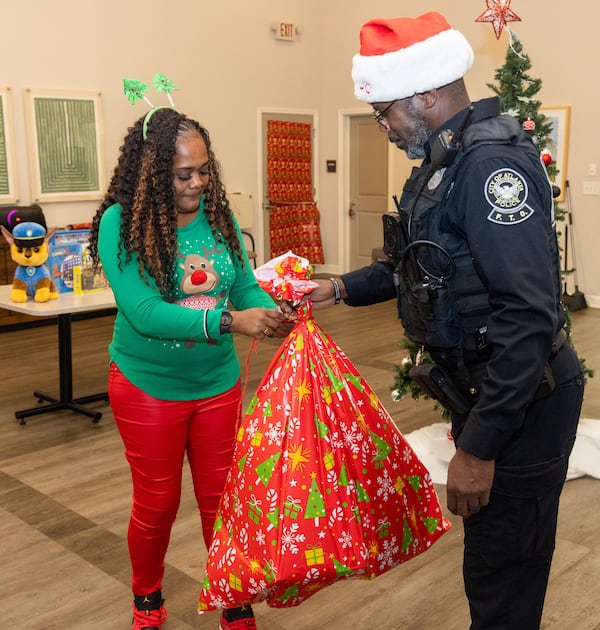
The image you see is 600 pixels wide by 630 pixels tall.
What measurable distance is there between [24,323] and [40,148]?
5.64ft

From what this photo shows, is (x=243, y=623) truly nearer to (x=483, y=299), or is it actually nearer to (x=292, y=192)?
(x=483, y=299)

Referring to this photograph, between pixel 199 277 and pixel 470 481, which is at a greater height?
pixel 199 277

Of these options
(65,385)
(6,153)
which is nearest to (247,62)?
(6,153)

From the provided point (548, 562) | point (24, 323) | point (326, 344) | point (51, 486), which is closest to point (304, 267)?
point (326, 344)

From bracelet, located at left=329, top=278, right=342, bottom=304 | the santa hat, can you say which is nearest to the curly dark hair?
bracelet, located at left=329, top=278, right=342, bottom=304

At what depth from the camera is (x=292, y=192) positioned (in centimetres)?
1009

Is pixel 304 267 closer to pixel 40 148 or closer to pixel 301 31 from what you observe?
pixel 40 148

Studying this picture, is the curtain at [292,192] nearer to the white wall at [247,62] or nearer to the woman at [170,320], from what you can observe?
the white wall at [247,62]

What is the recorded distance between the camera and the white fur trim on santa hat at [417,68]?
5.18 ft

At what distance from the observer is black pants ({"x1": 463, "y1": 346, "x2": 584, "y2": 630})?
1562 millimetres

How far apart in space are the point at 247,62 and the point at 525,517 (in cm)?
855

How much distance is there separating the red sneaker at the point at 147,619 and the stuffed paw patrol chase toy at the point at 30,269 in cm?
255

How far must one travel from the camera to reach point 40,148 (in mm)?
7484

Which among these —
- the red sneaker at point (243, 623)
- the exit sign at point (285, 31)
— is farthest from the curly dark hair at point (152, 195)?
the exit sign at point (285, 31)
